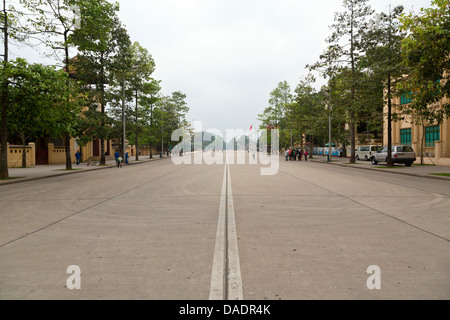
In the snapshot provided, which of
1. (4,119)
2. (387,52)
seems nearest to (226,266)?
(4,119)

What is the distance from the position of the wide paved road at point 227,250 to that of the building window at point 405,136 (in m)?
33.6

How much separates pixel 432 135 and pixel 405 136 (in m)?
5.07

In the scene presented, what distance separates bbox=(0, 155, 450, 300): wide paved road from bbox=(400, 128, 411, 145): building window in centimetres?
3362

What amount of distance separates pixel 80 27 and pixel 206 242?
22.7 m

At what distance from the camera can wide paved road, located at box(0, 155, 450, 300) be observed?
129 inches

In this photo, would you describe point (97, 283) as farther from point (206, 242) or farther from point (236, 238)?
point (236, 238)

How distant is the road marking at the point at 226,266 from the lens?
3.16 metres

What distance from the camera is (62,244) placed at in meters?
4.96

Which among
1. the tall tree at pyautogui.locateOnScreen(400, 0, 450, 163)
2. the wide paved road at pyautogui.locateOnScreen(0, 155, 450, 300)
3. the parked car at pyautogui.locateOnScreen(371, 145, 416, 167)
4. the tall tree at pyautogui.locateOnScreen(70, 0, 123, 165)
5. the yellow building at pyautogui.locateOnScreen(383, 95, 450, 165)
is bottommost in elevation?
the wide paved road at pyautogui.locateOnScreen(0, 155, 450, 300)

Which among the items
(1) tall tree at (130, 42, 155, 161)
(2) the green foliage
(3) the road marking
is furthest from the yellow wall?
(2) the green foliage

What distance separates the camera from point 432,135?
109ft

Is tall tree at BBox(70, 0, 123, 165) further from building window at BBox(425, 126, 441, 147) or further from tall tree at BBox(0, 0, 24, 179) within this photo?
building window at BBox(425, 126, 441, 147)

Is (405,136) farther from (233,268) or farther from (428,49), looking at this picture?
(233,268)

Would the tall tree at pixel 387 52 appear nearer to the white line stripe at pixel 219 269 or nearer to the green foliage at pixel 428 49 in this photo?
the green foliage at pixel 428 49
